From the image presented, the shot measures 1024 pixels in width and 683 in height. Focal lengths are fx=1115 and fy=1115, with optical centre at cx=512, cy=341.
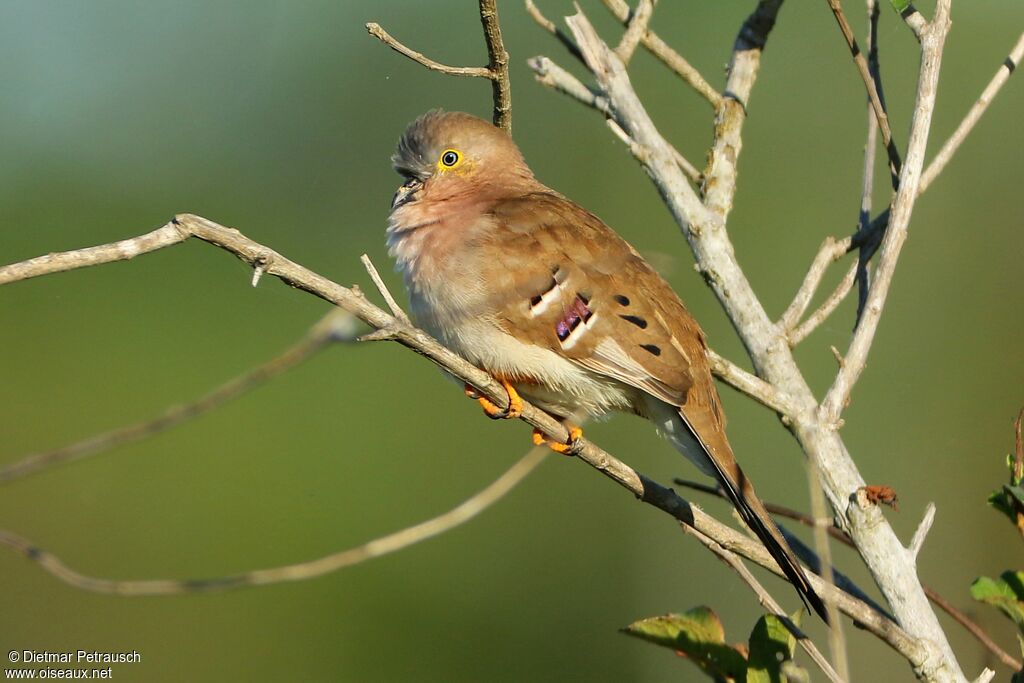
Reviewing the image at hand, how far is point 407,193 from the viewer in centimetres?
423

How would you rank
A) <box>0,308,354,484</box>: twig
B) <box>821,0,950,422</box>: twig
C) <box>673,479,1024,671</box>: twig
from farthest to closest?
<box>821,0,950,422</box>: twig → <box>673,479,1024,671</box>: twig → <box>0,308,354,484</box>: twig

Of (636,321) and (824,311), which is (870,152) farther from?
(636,321)

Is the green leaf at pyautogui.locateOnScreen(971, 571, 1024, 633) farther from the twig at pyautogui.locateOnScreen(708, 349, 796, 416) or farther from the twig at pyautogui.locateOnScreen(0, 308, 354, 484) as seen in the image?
the twig at pyautogui.locateOnScreen(0, 308, 354, 484)

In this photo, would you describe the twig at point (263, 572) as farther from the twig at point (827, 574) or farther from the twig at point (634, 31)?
the twig at point (634, 31)

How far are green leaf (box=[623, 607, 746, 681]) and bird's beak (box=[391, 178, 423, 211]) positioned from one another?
2.10 m

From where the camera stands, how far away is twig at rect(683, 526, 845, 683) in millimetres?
2238

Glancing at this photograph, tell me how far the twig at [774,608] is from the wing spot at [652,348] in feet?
3.06

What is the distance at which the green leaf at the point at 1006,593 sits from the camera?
2365 millimetres

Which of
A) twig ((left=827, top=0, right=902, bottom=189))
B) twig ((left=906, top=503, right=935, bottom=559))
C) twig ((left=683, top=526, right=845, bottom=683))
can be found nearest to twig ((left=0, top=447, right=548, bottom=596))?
twig ((left=683, top=526, right=845, bottom=683))

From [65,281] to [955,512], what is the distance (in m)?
8.50

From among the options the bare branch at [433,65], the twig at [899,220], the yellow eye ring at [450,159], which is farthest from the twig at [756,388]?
the yellow eye ring at [450,159]

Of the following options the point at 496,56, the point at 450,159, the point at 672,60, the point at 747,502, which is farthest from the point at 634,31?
the point at 747,502

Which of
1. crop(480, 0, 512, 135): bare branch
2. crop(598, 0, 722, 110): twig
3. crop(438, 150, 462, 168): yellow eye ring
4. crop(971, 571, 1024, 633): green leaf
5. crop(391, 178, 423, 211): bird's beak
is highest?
crop(438, 150, 462, 168): yellow eye ring

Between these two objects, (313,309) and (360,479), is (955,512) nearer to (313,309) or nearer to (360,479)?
(360,479)
